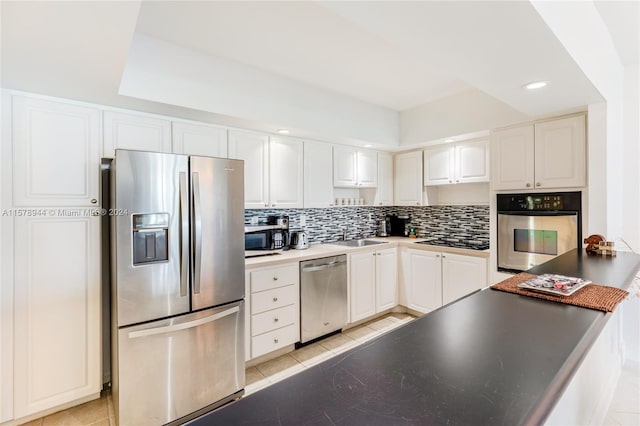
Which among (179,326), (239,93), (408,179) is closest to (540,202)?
(408,179)

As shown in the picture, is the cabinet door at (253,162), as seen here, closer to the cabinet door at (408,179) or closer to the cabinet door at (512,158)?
the cabinet door at (408,179)

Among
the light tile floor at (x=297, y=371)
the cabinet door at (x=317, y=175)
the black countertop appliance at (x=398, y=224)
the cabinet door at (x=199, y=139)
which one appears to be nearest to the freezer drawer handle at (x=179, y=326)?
the light tile floor at (x=297, y=371)

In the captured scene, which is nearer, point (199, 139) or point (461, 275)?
point (199, 139)

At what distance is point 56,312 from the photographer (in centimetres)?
202

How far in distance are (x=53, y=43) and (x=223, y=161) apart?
1048mm

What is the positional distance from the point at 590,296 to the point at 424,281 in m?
2.42

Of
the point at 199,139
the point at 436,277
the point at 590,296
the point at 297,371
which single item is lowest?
the point at 297,371

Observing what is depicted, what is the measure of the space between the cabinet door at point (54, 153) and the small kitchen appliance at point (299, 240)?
6.18ft

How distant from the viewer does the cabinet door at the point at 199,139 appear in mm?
2463

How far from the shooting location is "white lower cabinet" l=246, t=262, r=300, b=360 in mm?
2619

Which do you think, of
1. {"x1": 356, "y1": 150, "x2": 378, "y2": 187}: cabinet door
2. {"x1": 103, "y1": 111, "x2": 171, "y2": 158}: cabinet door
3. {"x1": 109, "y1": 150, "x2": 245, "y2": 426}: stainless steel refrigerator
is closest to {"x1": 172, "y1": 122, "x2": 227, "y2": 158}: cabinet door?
{"x1": 103, "y1": 111, "x2": 171, "y2": 158}: cabinet door

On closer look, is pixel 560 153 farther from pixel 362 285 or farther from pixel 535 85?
pixel 362 285

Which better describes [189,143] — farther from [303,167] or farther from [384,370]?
[384,370]

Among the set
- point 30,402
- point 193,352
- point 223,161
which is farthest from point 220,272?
point 30,402
